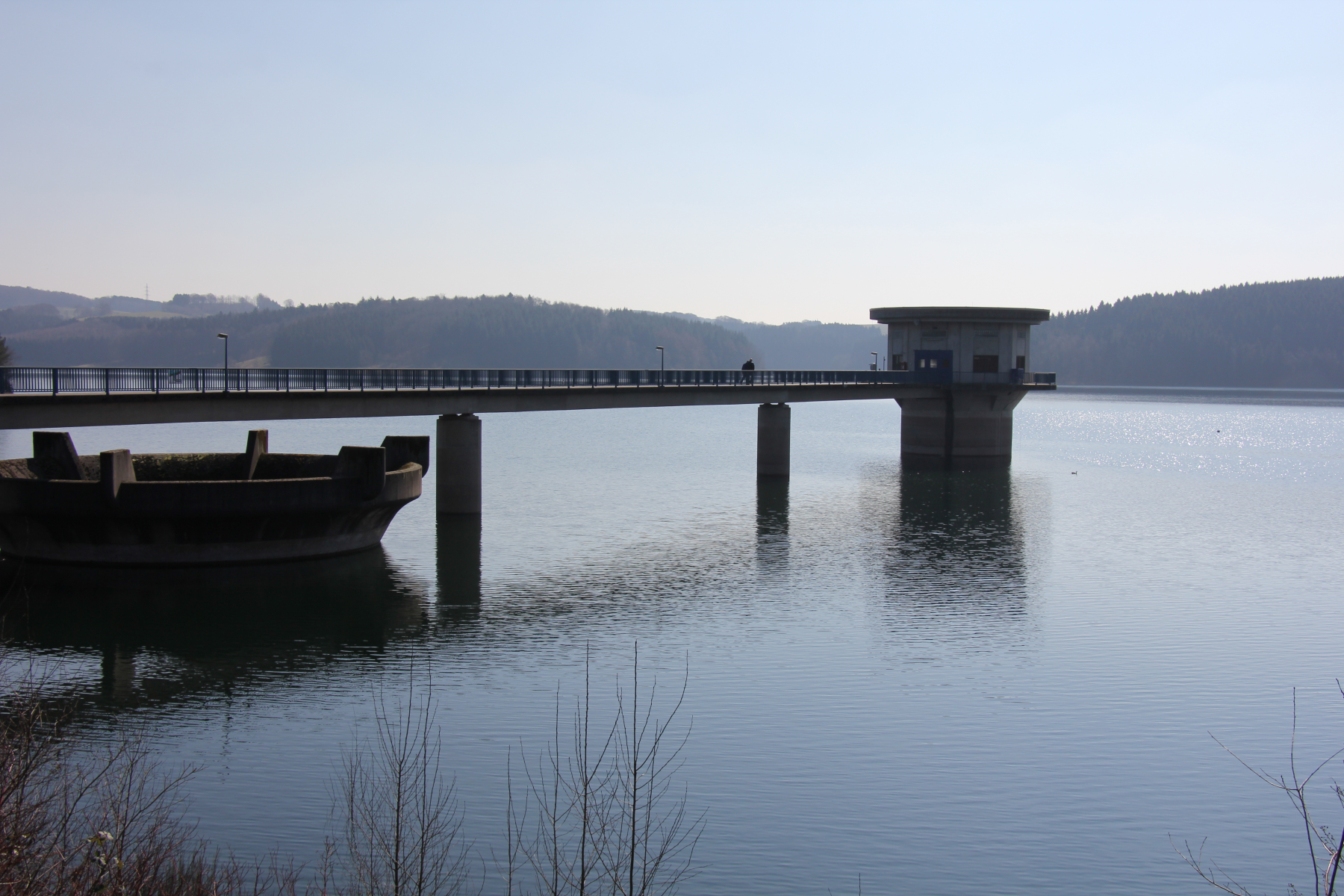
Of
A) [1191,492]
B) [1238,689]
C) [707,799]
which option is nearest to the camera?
[707,799]

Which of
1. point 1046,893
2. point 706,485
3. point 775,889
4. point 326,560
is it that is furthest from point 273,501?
point 706,485

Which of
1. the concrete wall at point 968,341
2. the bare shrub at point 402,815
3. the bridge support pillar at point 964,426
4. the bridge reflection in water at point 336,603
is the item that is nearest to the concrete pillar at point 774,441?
the bridge support pillar at point 964,426

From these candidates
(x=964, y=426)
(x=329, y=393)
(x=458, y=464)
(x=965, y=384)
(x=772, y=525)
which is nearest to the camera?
(x=329, y=393)

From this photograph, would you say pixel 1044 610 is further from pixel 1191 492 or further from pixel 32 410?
Result: pixel 1191 492

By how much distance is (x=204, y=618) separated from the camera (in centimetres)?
3206

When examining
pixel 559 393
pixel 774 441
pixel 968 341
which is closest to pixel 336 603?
pixel 559 393

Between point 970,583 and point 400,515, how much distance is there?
1062 inches

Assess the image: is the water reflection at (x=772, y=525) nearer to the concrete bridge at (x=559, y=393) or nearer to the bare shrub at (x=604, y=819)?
the concrete bridge at (x=559, y=393)

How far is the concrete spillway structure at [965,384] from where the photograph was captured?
8631cm

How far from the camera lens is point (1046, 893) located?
16.4 m

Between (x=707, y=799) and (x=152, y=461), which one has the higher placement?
(x=152, y=461)

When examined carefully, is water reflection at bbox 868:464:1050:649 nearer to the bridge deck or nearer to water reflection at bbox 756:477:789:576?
water reflection at bbox 756:477:789:576

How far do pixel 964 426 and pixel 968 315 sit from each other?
333 inches

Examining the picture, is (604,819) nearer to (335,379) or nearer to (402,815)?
(402,815)
